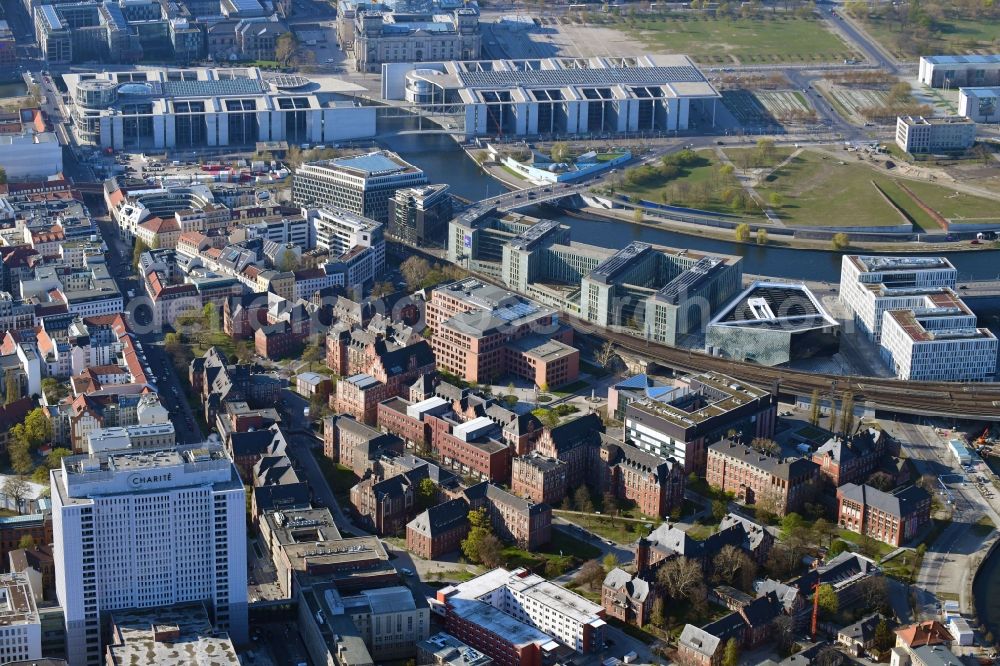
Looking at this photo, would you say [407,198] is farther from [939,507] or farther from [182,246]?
[939,507]

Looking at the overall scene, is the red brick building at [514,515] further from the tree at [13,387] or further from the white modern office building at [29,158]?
the white modern office building at [29,158]

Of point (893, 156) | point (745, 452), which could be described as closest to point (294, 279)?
point (745, 452)

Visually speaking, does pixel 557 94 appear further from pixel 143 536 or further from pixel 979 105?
pixel 143 536

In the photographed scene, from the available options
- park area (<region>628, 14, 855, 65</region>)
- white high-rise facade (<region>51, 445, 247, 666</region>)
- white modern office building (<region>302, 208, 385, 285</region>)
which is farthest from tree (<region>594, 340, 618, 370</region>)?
park area (<region>628, 14, 855, 65</region>)

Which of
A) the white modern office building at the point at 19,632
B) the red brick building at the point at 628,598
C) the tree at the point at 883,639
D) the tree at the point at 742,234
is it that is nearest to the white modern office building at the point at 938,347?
the tree at the point at 742,234

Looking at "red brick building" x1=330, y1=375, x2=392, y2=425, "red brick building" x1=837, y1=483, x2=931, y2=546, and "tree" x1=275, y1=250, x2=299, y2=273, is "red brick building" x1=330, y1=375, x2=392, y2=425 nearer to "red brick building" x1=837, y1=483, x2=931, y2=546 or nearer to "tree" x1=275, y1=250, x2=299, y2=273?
"tree" x1=275, y1=250, x2=299, y2=273

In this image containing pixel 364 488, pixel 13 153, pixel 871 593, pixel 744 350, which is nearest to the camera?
pixel 871 593
